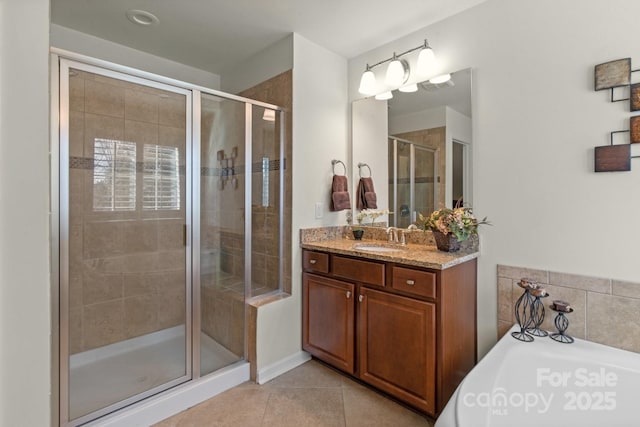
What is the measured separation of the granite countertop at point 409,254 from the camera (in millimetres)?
1748

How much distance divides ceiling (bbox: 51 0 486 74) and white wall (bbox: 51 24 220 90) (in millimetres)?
56

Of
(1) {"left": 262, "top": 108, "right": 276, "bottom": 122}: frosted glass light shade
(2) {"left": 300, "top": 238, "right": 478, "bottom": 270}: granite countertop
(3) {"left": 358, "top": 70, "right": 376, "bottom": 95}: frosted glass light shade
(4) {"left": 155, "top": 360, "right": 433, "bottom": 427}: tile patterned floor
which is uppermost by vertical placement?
(3) {"left": 358, "top": 70, "right": 376, "bottom": 95}: frosted glass light shade

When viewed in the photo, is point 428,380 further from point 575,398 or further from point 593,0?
point 593,0

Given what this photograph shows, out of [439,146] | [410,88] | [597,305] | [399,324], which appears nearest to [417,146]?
[439,146]

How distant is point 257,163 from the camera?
2.43m

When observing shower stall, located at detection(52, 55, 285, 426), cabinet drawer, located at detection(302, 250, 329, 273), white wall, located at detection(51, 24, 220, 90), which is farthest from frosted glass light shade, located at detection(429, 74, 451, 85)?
white wall, located at detection(51, 24, 220, 90)

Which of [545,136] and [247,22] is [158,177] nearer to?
[247,22]

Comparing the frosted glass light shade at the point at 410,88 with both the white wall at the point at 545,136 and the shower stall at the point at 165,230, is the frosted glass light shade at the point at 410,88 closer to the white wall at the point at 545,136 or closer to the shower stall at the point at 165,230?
the white wall at the point at 545,136

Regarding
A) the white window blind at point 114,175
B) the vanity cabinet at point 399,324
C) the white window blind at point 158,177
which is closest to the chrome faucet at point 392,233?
the vanity cabinet at point 399,324

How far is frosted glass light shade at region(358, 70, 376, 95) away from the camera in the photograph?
2541 millimetres

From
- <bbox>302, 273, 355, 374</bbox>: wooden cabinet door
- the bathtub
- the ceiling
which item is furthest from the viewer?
<bbox>302, 273, 355, 374</bbox>: wooden cabinet door

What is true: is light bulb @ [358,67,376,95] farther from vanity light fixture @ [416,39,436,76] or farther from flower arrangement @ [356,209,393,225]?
flower arrangement @ [356,209,393,225]

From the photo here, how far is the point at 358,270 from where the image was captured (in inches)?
81.5

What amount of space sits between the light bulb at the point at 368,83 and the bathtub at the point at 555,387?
6.61 feet
